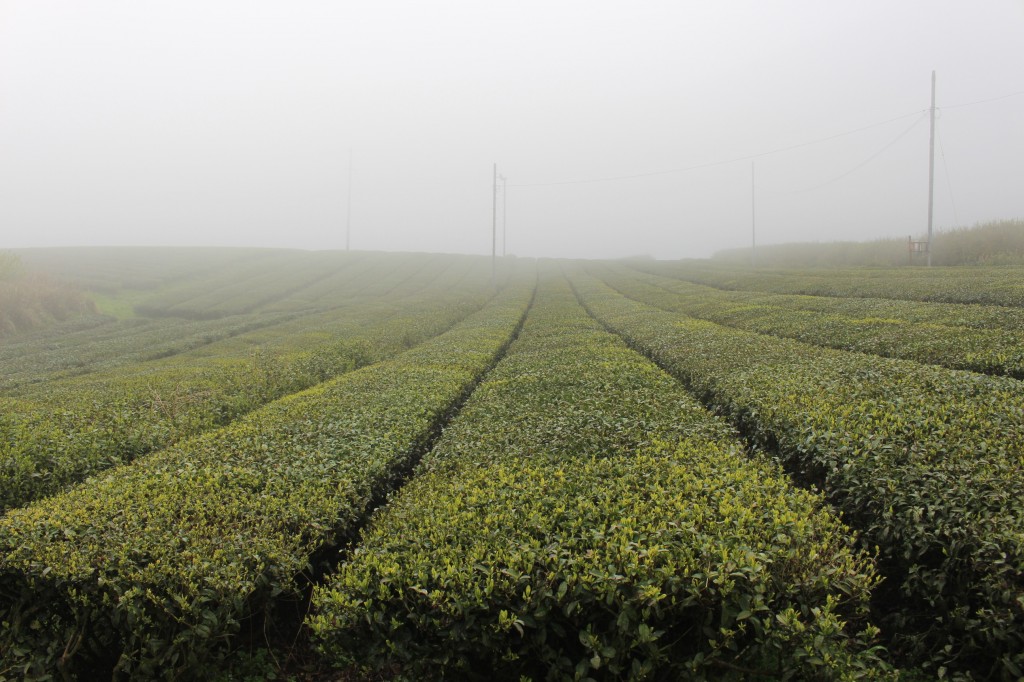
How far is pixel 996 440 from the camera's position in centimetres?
691

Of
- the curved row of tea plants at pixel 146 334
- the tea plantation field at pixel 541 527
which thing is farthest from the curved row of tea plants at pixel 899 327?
the curved row of tea plants at pixel 146 334

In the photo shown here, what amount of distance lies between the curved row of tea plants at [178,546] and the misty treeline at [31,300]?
138 ft

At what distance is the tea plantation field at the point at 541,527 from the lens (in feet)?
15.3

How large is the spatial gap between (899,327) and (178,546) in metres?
19.4

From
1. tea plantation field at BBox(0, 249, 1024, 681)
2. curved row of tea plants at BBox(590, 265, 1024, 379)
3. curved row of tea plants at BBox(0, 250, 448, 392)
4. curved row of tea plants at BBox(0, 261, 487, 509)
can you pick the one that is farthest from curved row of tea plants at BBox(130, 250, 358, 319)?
curved row of tea plants at BBox(590, 265, 1024, 379)

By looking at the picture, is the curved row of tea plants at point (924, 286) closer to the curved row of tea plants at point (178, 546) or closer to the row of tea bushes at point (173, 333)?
the curved row of tea plants at point (178, 546)

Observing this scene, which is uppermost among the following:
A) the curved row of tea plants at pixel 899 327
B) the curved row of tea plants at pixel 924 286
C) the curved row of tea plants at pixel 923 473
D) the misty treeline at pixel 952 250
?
the misty treeline at pixel 952 250

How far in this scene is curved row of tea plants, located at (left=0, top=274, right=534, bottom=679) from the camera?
200 inches

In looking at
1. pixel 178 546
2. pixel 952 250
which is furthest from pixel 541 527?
pixel 952 250

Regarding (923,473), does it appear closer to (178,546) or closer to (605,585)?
(605,585)

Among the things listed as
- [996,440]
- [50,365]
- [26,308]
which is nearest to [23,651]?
[996,440]

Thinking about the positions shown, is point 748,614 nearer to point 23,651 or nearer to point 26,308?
point 23,651

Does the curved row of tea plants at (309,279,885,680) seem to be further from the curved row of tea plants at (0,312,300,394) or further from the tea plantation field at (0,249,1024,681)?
the curved row of tea plants at (0,312,300,394)

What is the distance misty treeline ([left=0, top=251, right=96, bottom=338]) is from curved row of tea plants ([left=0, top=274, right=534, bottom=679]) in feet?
138
